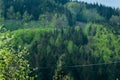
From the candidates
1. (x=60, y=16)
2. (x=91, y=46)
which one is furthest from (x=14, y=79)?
(x=60, y=16)

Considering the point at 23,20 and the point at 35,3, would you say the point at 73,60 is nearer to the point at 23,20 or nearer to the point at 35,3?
the point at 23,20

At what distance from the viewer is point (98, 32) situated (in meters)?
180

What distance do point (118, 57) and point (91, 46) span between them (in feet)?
51.0

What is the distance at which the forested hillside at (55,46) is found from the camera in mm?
53688

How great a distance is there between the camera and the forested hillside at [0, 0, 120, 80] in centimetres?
5369

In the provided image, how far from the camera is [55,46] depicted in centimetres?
13150

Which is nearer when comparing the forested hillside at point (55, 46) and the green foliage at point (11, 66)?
the green foliage at point (11, 66)

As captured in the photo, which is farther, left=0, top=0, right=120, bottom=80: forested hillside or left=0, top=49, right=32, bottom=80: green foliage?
left=0, top=0, right=120, bottom=80: forested hillside

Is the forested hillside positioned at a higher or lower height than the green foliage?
lower

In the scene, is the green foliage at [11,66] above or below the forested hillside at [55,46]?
above

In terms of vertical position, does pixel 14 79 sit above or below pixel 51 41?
above

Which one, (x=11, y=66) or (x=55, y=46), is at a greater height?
(x=11, y=66)

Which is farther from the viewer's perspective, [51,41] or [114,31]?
[114,31]

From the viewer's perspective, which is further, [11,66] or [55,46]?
[55,46]
